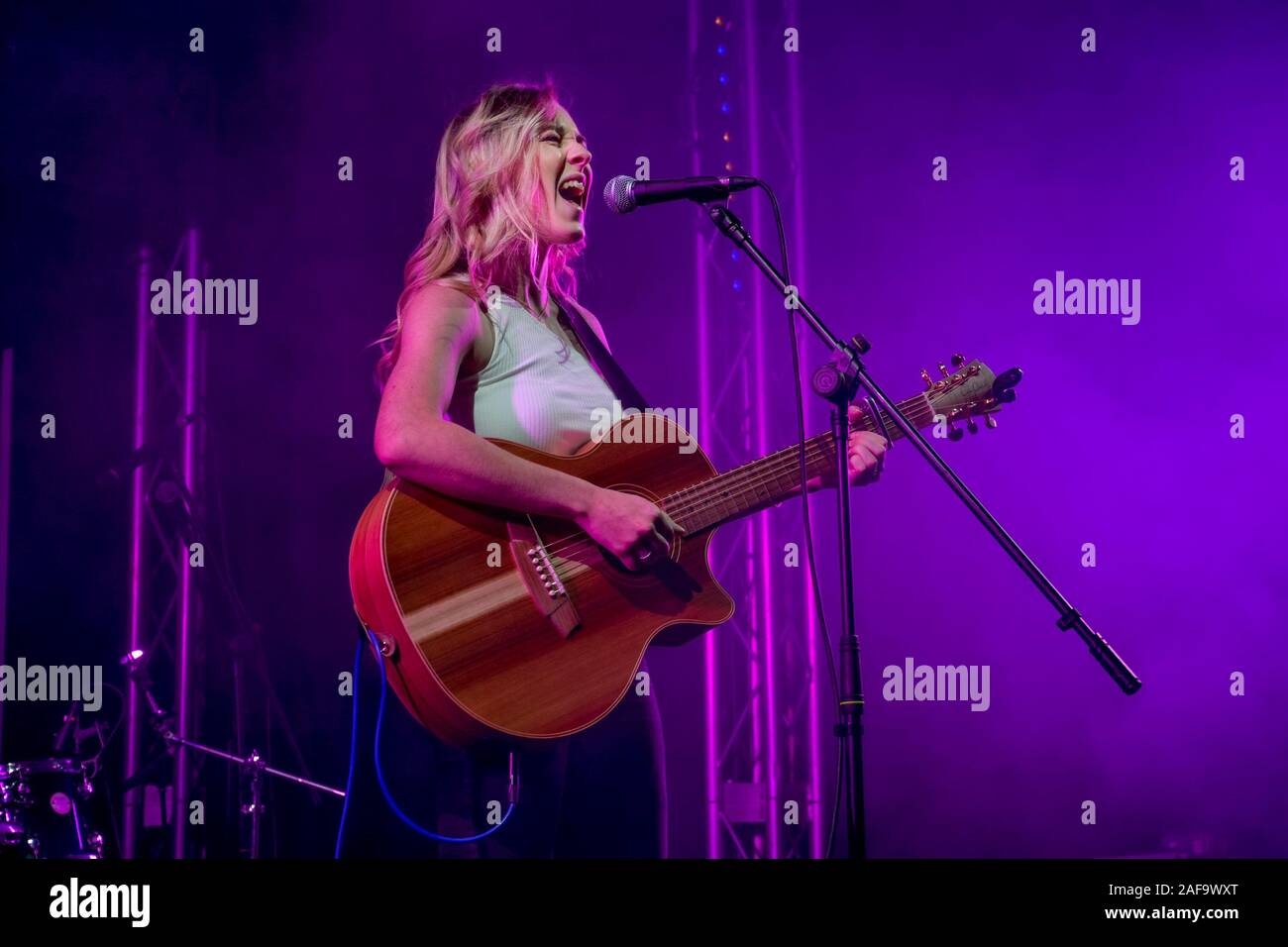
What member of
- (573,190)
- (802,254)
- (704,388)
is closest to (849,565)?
(573,190)

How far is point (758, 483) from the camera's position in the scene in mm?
2648

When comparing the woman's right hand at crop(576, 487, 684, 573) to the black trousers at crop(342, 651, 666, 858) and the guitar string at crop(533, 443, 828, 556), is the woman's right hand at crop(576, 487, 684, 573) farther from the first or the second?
the black trousers at crop(342, 651, 666, 858)

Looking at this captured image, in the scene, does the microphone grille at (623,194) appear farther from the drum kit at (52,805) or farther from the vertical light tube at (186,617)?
the drum kit at (52,805)

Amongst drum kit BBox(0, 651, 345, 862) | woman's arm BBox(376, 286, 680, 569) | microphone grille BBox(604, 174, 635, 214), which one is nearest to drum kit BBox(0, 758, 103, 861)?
drum kit BBox(0, 651, 345, 862)

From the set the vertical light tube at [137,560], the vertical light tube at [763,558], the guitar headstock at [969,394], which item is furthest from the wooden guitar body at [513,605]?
the vertical light tube at [137,560]

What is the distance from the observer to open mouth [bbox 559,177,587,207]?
8.82 feet

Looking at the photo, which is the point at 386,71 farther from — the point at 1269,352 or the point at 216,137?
the point at 1269,352

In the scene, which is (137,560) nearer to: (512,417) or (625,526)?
(512,417)

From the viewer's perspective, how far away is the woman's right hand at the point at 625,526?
2.40m

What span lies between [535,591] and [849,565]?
649 mm

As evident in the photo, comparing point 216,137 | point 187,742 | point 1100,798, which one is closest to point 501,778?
point 187,742

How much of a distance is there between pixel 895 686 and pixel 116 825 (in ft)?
9.97

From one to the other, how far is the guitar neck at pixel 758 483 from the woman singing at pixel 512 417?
6cm

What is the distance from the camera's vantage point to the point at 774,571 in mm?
4387
